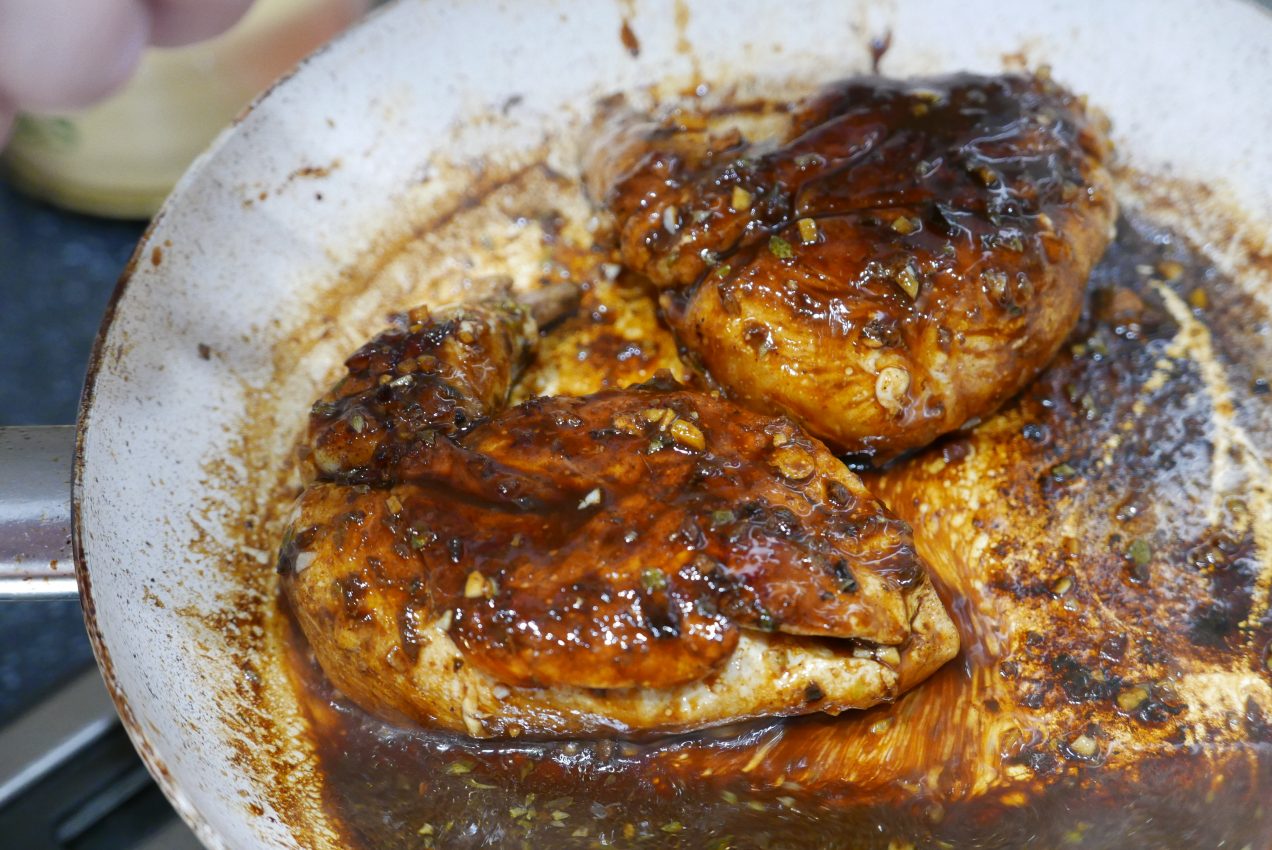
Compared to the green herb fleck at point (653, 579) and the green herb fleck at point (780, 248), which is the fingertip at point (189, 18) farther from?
the green herb fleck at point (653, 579)

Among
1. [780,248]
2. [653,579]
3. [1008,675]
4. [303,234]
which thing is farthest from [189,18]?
[1008,675]

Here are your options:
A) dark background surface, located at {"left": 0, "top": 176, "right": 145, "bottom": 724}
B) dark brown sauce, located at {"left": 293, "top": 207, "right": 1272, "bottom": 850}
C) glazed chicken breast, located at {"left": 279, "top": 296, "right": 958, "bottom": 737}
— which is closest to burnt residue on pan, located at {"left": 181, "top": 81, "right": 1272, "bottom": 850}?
dark brown sauce, located at {"left": 293, "top": 207, "right": 1272, "bottom": 850}

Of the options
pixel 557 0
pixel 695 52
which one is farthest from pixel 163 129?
pixel 695 52

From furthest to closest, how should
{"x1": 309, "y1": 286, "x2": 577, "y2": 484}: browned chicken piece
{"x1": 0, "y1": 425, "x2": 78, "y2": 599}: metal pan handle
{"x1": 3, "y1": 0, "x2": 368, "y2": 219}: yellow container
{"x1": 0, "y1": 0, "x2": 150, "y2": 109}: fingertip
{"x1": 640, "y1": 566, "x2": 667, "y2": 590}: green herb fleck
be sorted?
1. {"x1": 3, "y1": 0, "x2": 368, "y2": 219}: yellow container
2. {"x1": 0, "y1": 0, "x2": 150, "y2": 109}: fingertip
3. {"x1": 309, "y1": 286, "x2": 577, "y2": 484}: browned chicken piece
4. {"x1": 0, "y1": 425, "x2": 78, "y2": 599}: metal pan handle
5. {"x1": 640, "y1": 566, "x2": 667, "y2": 590}: green herb fleck

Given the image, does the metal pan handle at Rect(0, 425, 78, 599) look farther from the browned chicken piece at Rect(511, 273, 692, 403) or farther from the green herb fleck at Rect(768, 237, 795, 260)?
the green herb fleck at Rect(768, 237, 795, 260)

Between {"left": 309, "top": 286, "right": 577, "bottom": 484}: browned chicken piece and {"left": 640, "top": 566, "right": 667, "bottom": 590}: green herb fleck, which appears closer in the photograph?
{"left": 640, "top": 566, "right": 667, "bottom": 590}: green herb fleck

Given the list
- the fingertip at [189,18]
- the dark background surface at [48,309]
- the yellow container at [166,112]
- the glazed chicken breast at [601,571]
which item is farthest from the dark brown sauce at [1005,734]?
the yellow container at [166,112]

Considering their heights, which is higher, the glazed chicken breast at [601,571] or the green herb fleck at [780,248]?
the green herb fleck at [780,248]

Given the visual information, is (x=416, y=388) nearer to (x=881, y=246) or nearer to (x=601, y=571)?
(x=601, y=571)
